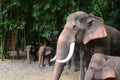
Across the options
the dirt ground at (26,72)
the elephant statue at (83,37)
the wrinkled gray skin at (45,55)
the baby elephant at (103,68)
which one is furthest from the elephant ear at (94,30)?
the wrinkled gray skin at (45,55)

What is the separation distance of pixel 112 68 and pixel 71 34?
4.60ft

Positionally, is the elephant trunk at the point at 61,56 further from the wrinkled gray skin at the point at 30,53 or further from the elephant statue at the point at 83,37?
the wrinkled gray skin at the point at 30,53

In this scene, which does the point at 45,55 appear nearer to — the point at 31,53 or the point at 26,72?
the point at 31,53

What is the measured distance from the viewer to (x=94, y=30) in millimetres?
5977

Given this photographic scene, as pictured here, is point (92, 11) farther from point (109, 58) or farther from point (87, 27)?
point (109, 58)

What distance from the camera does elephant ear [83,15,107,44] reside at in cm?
589

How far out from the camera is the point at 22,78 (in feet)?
26.6

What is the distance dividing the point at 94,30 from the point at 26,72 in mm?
3248

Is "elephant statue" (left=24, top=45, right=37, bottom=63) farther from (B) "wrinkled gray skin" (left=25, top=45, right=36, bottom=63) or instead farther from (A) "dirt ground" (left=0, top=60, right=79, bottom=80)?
(A) "dirt ground" (left=0, top=60, right=79, bottom=80)

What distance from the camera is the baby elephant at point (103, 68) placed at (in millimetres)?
4543

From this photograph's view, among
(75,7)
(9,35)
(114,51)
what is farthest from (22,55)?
(114,51)

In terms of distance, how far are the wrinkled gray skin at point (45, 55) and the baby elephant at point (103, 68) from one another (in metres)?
4.92

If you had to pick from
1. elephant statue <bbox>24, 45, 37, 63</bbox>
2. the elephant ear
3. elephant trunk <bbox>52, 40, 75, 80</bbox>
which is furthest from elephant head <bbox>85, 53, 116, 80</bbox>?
elephant statue <bbox>24, 45, 37, 63</bbox>

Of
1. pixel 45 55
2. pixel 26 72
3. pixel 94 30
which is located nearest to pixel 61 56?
pixel 94 30
